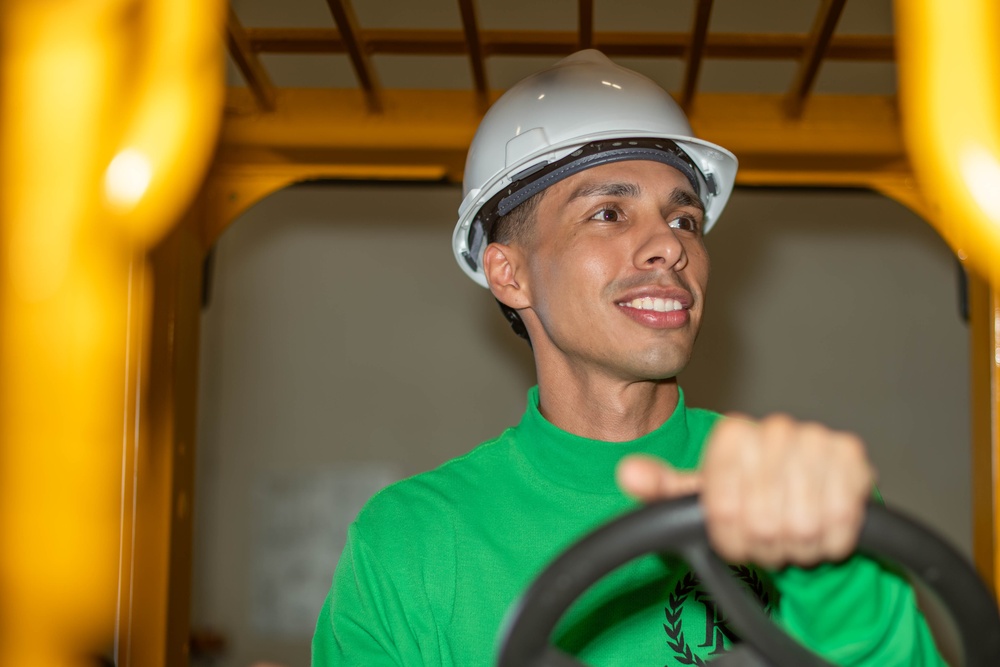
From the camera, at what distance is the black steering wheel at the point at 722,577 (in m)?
0.91

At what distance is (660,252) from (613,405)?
0.94 feet

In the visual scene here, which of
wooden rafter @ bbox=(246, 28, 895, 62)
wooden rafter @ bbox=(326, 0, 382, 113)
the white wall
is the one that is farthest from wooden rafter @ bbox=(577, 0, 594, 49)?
the white wall

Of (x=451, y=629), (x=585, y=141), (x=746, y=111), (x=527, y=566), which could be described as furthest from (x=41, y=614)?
(x=746, y=111)

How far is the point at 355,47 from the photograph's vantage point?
1.89m

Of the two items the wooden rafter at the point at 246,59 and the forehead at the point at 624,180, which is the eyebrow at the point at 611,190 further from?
the wooden rafter at the point at 246,59

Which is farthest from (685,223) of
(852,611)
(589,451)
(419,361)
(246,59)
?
(419,361)

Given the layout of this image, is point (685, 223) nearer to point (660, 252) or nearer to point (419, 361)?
point (660, 252)

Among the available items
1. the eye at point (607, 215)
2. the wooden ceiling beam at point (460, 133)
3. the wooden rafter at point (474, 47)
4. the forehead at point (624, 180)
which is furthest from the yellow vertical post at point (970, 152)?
the wooden rafter at point (474, 47)

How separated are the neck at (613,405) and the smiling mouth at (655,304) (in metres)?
0.15

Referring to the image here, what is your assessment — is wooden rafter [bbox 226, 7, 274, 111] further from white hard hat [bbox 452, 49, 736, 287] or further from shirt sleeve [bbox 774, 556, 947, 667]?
shirt sleeve [bbox 774, 556, 947, 667]

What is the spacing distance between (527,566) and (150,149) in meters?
0.91

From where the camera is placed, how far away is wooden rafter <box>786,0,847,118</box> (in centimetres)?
180

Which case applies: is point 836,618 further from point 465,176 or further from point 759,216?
point 759,216

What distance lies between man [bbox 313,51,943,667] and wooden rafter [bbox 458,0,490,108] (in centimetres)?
8
